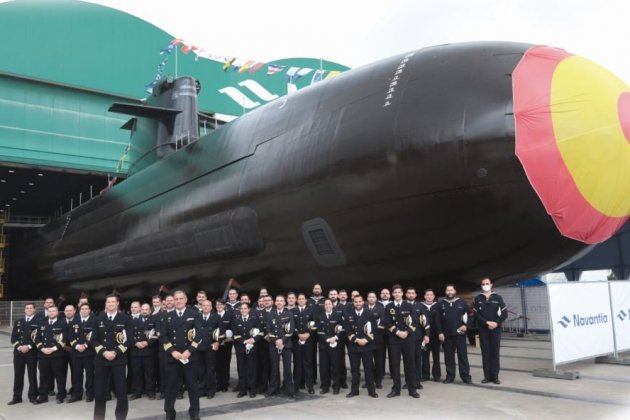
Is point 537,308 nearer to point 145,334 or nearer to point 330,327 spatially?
point 330,327

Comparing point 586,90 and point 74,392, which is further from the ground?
point 586,90

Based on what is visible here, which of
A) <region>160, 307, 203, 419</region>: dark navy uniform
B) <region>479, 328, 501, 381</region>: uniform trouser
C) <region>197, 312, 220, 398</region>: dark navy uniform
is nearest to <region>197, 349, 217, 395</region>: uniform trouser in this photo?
<region>197, 312, 220, 398</region>: dark navy uniform

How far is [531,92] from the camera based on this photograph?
19.5ft

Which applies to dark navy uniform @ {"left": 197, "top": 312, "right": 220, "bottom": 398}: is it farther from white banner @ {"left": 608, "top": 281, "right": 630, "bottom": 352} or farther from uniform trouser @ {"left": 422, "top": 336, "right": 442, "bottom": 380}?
white banner @ {"left": 608, "top": 281, "right": 630, "bottom": 352}

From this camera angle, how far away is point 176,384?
617 cm

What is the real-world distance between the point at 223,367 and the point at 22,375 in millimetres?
2864

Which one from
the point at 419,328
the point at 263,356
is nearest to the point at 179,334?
the point at 263,356

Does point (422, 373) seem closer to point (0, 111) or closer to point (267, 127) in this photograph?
point (267, 127)

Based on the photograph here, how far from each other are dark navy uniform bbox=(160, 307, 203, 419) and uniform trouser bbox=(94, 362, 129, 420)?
1.54 feet

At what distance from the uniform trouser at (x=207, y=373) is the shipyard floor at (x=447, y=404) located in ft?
0.54

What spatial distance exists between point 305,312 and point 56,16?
25003 millimetres

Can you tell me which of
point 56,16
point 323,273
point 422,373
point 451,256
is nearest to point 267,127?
point 323,273

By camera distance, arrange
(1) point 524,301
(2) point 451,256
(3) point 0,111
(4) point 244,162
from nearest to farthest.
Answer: (2) point 451,256 < (4) point 244,162 < (1) point 524,301 < (3) point 0,111

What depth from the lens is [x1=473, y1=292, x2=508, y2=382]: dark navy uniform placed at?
24.7ft
